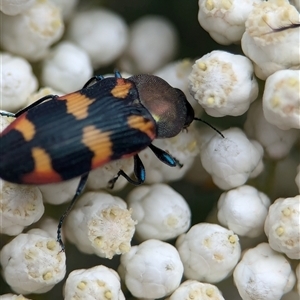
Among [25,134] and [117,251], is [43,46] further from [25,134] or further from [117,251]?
[117,251]

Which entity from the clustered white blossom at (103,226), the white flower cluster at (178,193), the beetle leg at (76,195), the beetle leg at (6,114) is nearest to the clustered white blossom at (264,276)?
the white flower cluster at (178,193)

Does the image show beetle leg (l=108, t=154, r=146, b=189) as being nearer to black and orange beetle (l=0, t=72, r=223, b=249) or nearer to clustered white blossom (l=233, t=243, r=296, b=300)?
black and orange beetle (l=0, t=72, r=223, b=249)

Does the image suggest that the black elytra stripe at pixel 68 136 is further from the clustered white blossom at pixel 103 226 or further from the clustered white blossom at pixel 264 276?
the clustered white blossom at pixel 264 276

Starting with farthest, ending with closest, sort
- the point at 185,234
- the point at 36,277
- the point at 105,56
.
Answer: the point at 105,56 < the point at 185,234 < the point at 36,277

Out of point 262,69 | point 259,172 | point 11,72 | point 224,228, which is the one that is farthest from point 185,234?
point 11,72

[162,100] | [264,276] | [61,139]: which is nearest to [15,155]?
[61,139]

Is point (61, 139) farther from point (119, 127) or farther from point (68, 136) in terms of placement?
point (119, 127)

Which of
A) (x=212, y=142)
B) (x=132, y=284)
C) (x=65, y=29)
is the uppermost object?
(x=65, y=29)
